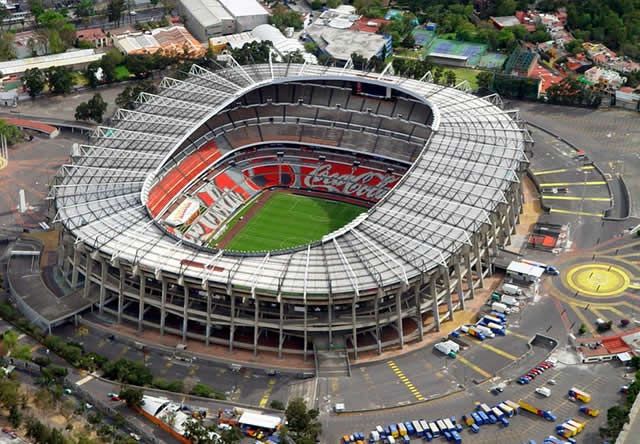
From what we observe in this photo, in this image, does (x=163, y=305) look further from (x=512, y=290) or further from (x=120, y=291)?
(x=512, y=290)

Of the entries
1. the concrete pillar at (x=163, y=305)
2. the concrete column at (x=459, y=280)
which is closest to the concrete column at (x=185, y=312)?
the concrete pillar at (x=163, y=305)

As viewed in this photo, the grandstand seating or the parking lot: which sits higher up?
the grandstand seating

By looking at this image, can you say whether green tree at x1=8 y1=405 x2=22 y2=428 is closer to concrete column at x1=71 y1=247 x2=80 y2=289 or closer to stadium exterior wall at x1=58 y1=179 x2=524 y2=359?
stadium exterior wall at x1=58 y1=179 x2=524 y2=359

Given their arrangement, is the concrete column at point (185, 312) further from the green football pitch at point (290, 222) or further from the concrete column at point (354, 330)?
the green football pitch at point (290, 222)

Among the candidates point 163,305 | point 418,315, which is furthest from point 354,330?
point 163,305

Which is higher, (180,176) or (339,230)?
(339,230)

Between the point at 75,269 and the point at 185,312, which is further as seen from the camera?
the point at 75,269

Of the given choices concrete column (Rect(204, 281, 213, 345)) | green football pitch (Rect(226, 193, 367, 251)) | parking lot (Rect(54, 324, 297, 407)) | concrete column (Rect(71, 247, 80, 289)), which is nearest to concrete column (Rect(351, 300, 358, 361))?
parking lot (Rect(54, 324, 297, 407))
